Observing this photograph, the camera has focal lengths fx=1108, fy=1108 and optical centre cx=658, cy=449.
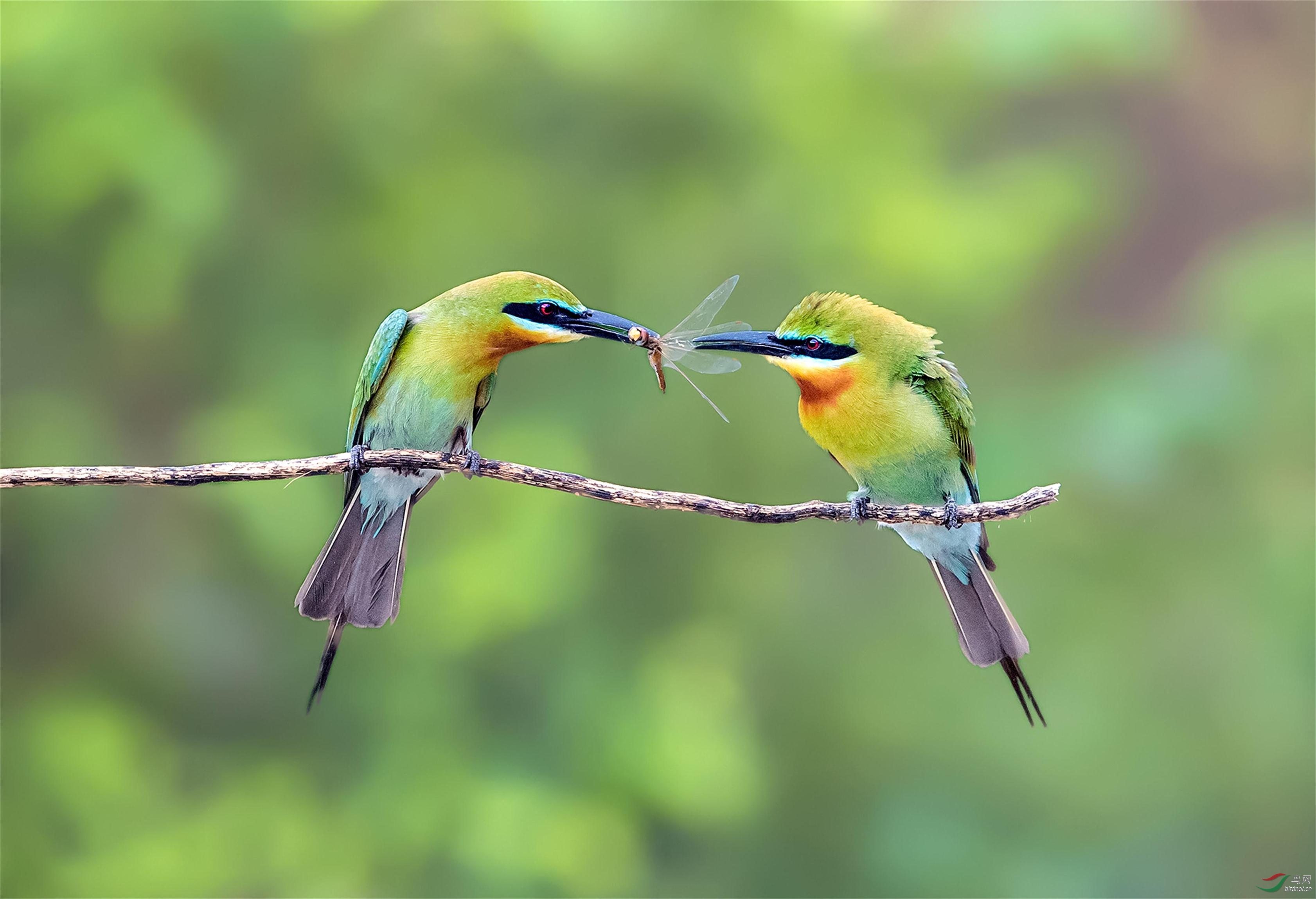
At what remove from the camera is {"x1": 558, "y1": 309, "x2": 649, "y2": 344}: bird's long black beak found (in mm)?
1745

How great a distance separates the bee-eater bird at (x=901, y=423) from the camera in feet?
6.50

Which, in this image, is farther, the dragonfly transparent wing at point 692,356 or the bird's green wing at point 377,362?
the bird's green wing at point 377,362

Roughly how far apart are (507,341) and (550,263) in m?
2.57

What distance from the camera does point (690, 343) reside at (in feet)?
5.89

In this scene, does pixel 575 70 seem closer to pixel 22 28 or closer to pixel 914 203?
pixel 914 203

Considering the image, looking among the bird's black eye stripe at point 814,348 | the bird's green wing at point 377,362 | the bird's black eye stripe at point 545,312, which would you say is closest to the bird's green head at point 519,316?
the bird's black eye stripe at point 545,312

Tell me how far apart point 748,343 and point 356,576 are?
0.79m

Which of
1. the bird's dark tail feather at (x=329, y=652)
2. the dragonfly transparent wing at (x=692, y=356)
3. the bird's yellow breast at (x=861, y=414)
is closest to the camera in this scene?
the bird's dark tail feather at (x=329, y=652)

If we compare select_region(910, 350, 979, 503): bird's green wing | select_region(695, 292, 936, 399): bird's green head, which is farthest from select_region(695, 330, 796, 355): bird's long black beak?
select_region(910, 350, 979, 503): bird's green wing

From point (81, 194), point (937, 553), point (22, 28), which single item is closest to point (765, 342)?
point (937, 553)

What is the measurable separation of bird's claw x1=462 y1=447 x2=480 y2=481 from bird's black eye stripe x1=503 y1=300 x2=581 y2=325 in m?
0.25

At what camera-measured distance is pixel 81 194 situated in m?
4.12

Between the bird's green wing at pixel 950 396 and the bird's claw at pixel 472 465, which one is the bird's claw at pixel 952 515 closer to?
the bird's green wing at pixel 950 396

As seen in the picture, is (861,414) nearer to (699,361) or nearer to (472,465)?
(699,361)
